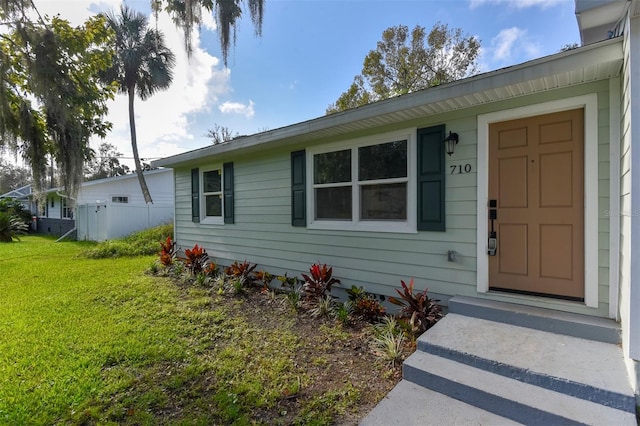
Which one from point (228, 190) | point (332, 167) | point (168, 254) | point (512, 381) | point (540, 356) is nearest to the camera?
point (512, 381)

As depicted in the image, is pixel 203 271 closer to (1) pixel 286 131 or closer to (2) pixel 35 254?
(1) pixel 286 131

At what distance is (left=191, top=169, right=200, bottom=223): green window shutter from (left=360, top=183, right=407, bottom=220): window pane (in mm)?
4440

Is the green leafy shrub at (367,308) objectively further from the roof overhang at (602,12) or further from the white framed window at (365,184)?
the roof overhang at (602,12)

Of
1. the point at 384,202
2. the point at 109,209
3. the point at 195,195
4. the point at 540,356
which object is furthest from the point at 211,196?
the point at 109,209

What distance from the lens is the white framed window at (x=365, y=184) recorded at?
3.84m

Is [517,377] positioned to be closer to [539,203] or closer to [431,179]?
[539,203]

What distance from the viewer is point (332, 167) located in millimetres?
4633

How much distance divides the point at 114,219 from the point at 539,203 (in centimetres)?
1381

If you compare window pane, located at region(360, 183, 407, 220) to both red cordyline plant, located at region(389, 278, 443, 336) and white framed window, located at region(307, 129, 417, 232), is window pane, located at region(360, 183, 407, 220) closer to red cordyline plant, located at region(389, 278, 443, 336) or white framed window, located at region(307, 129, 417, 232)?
white framed window, located at region(307, 129, 417, 232)

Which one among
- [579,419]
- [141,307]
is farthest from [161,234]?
[579,419]

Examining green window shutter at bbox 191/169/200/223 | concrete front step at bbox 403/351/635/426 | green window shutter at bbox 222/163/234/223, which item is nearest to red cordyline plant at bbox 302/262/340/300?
concrete front step at bbox 403/351/635/426

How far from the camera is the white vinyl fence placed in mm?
12102

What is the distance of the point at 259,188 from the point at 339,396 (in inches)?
157

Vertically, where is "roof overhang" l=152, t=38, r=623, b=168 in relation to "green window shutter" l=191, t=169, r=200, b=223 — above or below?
above
